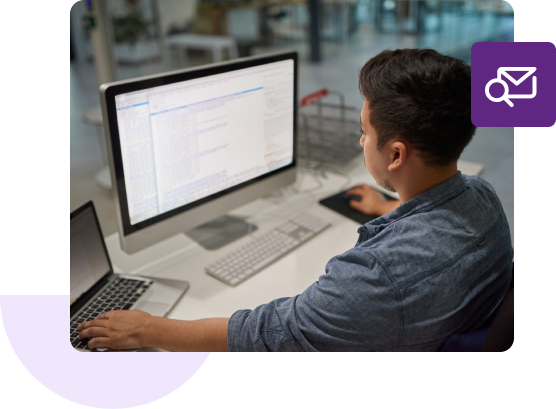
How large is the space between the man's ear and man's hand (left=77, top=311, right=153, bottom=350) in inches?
22.9

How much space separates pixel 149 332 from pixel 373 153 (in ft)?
1.89

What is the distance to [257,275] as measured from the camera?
1250 mm

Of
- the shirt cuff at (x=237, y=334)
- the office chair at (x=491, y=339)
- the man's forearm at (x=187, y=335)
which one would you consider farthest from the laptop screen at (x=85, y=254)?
the office chair at (x=491, y=339)

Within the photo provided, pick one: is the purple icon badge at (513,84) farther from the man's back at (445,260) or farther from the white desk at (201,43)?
the white desk at (201,43)

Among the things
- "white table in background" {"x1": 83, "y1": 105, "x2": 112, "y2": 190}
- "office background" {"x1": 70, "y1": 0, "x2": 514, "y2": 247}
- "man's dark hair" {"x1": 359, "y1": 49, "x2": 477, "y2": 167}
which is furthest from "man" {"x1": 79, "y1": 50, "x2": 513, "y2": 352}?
"office background" {"x1": 70, "y1": 0, "x2": 514, "y2": 247}

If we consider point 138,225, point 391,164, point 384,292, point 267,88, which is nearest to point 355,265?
A: point 384,292

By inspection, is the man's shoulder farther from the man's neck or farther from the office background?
the office background

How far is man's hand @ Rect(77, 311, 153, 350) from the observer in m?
0.98

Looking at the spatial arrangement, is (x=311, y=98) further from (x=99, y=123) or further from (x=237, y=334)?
(x=99, y=123)

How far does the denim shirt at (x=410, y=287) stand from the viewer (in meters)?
0.76

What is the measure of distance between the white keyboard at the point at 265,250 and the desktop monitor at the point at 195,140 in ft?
0.47

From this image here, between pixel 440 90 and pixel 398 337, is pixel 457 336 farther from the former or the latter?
pixel 440 90

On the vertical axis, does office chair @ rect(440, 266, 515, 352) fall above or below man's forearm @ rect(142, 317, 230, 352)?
above

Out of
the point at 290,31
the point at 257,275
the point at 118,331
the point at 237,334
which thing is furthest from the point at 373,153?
the point at 290,31
